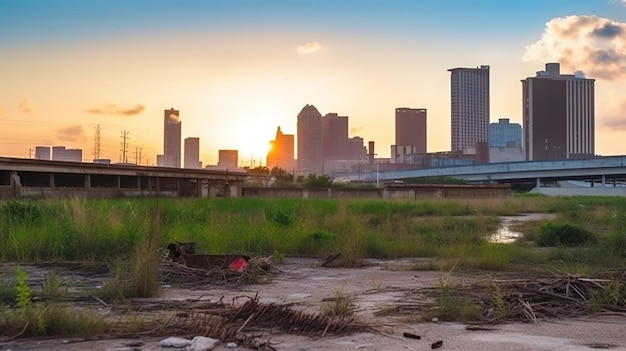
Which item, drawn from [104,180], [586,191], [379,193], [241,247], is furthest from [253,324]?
[586,191]

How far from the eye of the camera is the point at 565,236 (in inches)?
824

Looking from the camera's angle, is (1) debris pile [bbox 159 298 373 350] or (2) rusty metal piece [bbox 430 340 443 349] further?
(1) debris pile [bbox 159 298 373 350]

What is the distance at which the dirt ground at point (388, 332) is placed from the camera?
6910mm

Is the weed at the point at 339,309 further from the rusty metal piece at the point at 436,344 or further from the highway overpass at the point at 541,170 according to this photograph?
the highway overpass at the point at 541,170

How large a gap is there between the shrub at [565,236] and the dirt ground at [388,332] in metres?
10.7

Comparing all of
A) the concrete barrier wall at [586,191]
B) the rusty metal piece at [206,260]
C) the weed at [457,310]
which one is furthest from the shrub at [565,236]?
the concrete barrier wall at [586,191]

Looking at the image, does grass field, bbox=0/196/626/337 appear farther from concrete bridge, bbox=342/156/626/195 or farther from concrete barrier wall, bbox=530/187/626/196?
concrete bridge, bbox=342/156/626/195

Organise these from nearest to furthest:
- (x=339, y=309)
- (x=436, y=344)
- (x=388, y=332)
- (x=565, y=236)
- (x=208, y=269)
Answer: (x=436, y=344) < (x=388, y=332) < (x=339, y=309) < (x=208, y=269) < (x=565, y=236)

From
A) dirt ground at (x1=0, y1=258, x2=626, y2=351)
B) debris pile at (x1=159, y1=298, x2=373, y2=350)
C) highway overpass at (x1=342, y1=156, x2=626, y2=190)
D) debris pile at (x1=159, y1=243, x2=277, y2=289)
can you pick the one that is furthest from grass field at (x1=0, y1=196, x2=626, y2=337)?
highway overpass at (x1=342, y1=156, x2=626, y2=190)

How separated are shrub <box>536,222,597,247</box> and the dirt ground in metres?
10.7

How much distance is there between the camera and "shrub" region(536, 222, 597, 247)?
67.3 feet

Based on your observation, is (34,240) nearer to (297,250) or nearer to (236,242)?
(236,242)

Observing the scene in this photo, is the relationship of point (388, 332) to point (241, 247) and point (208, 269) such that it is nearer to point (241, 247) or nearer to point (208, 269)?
point (208, 269)

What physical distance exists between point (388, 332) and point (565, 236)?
1524 cm
